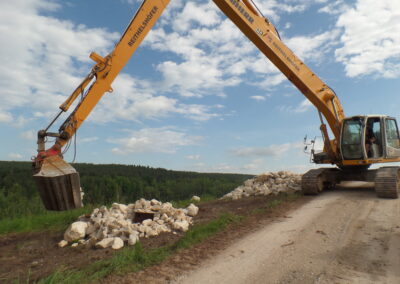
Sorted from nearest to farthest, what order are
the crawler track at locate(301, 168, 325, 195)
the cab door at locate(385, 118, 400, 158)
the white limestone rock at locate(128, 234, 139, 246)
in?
the white limestone rock at locate(128, 234, 139, 246), the crawler track at locate(301, 168, 325, 195), the cab door at locate(385, 118, 400, 158)

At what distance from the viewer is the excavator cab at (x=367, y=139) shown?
1174 cm

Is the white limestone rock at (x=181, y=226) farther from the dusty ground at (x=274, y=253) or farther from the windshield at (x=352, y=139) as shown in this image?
the windshield at (x=352, y=139)

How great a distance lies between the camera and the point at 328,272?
181 inches

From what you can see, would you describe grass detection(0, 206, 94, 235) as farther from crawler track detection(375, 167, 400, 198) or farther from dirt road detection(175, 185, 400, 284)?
crawler track detection(375, 167, 400, 198)

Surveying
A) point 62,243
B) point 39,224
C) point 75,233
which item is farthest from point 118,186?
point 62,243

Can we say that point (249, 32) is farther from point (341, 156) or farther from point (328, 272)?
point (328, 272)

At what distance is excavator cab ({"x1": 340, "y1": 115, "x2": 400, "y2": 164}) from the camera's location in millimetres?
11742

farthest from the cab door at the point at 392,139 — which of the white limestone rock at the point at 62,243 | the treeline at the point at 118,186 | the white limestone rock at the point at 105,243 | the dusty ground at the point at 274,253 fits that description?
the treeline at the point at 118,186

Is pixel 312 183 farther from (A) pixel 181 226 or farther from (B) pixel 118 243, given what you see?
(B) pixel 118 243

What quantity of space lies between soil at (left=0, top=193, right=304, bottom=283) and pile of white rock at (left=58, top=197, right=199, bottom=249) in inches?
9.8

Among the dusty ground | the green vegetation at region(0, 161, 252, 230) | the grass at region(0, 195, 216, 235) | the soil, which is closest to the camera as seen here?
the dusty ground

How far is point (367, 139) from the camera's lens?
12.1m

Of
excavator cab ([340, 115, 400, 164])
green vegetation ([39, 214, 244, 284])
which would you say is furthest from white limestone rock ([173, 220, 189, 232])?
excavator cab ([340, 115, 400, 164])

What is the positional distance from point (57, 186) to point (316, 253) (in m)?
4.81
